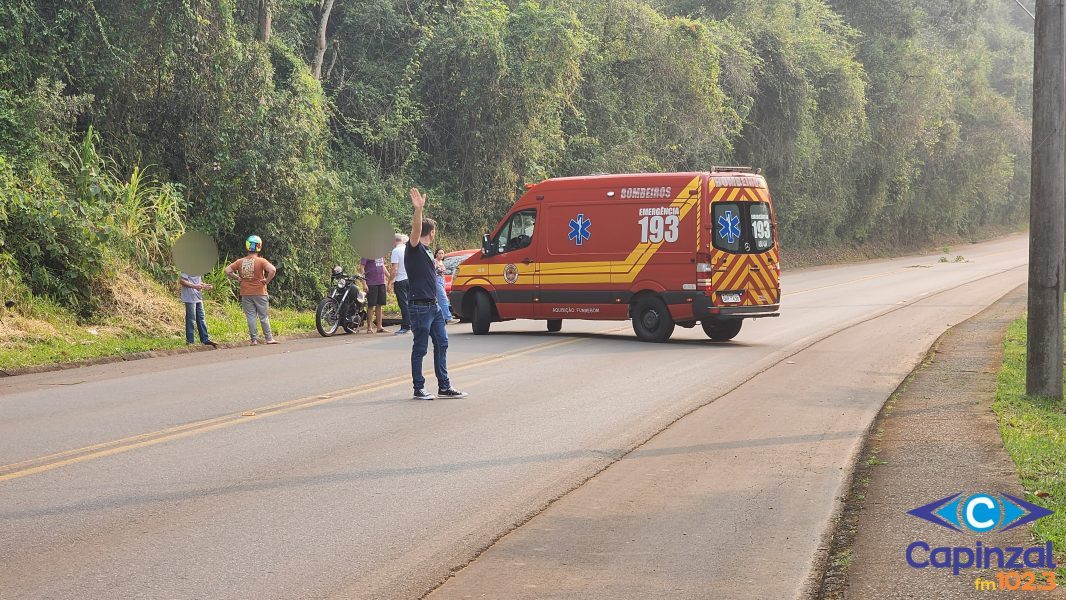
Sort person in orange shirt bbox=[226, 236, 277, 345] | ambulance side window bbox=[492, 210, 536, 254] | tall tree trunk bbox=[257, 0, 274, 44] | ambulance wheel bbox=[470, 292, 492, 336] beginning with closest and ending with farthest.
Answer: person in orange shirt bbox=[226, 236, 277, 345]
ambulance side window bbox=[492, 210, 536, 254]
ambulance wheel bbox=[470, 292, 492, 336]
tall tree trunk bbox=[257, 0, 274, 44]

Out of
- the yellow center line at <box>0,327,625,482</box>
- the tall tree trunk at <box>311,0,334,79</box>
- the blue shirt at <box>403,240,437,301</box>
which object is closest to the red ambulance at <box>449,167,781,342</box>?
the yellow center line at <box>0,327,625,482</box>

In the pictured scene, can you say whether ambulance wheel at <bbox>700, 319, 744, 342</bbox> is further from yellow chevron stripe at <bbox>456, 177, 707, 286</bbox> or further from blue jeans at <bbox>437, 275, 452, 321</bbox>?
blue jeans at <bbox>437, 275, 452, 321</bbox>

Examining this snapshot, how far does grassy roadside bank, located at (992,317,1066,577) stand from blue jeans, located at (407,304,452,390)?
18.4 ft

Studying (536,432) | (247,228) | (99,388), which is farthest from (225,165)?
(536,432)

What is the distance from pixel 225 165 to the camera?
24297 mm

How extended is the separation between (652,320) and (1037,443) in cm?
990

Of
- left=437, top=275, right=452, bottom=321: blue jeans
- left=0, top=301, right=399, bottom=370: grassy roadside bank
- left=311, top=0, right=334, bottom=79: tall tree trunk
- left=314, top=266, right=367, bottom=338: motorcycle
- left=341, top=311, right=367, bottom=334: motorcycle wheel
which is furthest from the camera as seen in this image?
left=311, top=0, right=334, bottom=79: tall tree trunk

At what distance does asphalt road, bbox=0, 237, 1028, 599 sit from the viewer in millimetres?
6164

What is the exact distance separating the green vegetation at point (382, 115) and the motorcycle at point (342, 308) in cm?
312

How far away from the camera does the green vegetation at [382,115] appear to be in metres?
21.4

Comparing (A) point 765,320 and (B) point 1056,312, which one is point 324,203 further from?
(B) point 1056,312

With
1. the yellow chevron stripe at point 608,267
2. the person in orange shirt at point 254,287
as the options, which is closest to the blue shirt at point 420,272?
the yellow chevron stripe at point 608,267

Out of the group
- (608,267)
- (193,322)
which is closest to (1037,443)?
(608,267)

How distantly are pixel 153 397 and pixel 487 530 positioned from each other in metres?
6.88
